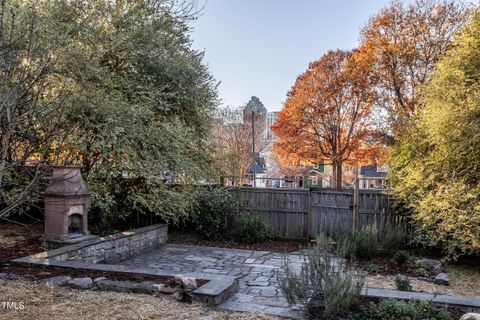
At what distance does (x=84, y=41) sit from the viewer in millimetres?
8266

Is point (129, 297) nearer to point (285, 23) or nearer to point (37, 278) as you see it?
point (37, 278)

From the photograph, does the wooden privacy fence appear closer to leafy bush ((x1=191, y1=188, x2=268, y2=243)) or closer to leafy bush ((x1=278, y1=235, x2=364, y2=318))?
leafy bush ((x1=191, y1=188, x2=268, y2=243))

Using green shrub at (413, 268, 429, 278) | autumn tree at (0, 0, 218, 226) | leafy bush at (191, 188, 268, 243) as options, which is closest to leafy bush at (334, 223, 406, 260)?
green shrub at (413, 268, 429, 278)

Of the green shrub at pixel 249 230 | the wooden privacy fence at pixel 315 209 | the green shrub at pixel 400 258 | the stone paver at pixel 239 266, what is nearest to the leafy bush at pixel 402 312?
the stone paver at pixel 239 266

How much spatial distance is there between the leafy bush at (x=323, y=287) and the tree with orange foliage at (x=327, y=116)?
50.0 feet

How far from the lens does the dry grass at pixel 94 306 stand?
3500 mm

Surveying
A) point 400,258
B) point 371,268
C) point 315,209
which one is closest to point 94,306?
point 371,268

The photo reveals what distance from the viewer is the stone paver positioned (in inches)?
164

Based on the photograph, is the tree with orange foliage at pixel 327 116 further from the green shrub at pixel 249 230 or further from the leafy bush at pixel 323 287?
the leafy bush at pixel 323 287

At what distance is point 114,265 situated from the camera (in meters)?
5.78

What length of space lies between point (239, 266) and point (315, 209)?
3325mm

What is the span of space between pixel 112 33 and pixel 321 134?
12938 millimetres

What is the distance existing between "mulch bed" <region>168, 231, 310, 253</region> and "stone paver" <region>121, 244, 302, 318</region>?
0.45 m

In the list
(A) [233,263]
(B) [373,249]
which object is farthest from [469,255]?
(A) [233,263]
